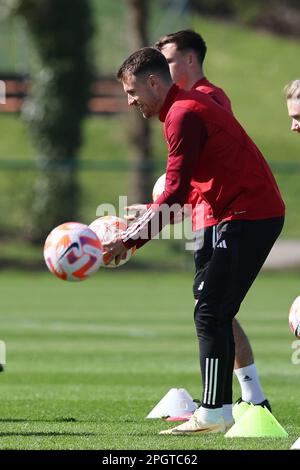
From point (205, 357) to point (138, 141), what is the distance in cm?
2505

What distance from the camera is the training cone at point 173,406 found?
982cm

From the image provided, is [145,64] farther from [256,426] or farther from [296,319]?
[256,426]

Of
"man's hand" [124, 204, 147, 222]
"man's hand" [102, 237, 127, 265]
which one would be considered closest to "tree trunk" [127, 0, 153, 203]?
"man's hand" [124, 204, 147, 222]

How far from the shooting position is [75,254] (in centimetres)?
854

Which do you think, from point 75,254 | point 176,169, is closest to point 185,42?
point 176,169

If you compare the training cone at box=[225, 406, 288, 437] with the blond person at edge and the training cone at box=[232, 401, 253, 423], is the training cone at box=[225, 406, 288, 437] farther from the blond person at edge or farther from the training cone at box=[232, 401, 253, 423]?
the blond person at edge

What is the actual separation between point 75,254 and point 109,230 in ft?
1.26

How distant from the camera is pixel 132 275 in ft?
97.2

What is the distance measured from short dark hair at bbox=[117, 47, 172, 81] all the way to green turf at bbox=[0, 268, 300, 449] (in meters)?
2.50

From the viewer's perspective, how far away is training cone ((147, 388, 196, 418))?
9820 millimetres

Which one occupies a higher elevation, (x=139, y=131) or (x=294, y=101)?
(x=294, y=101)

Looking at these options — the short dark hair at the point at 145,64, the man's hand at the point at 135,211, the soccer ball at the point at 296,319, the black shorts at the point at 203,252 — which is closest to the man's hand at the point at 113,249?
the man's hand at the point at 135,211
